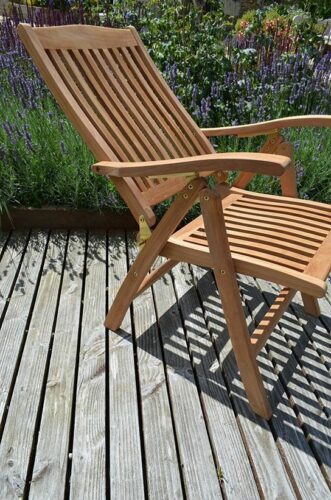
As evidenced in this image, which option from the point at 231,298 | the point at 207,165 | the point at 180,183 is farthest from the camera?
the point at 180,183

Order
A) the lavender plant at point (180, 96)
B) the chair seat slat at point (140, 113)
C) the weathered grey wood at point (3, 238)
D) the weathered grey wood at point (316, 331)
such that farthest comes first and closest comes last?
1. the lavender plant at point (180, 96)
2. the weathered grey wood at point (3, 238)
3. the chair seat slat at point (140, 113)
4. the weathered grey wood at point (316, 331)

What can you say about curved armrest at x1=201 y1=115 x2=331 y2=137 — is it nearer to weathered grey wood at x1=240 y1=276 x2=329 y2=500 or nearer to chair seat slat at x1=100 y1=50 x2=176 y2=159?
chair seat slat at x1=100 y1=50 x2=176 y2=159

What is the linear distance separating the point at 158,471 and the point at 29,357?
2.31 ft

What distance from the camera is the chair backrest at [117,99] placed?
1.78m

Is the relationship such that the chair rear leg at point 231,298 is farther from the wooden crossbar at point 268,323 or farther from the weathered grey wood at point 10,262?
the weathered grey wood at point 10,262

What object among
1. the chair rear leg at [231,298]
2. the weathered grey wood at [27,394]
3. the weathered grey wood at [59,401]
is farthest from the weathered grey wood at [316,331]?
the weathered grey wood at [27,394]

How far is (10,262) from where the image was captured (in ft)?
8.34

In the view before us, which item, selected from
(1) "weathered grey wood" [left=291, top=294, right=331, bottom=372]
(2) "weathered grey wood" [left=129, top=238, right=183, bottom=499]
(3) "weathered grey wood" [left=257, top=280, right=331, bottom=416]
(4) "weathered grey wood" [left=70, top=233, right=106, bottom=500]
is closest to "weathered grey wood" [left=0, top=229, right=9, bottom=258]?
(4) "weathered grey wood" [left=70, top=233, right=106, bottom=500]

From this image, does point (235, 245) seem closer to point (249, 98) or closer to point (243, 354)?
point (243, 354)

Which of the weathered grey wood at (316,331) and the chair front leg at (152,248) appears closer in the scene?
the chair front leg at (152,248)

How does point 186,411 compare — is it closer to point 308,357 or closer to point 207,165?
point 308,357

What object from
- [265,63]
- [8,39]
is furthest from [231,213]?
[8,39]

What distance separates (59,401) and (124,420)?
24 centimetres

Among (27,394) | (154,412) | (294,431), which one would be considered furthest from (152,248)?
(294,431)
